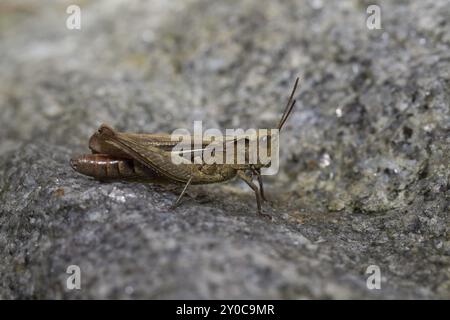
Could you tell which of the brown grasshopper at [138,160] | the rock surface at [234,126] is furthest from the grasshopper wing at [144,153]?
the rock surface at [234,126]

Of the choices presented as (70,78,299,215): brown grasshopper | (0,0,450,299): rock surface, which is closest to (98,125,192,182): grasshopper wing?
(70,78,299,215): brown grasshopper

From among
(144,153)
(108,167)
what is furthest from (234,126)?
(108,167)

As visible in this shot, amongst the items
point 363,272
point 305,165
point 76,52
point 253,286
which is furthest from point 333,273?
point 76,52

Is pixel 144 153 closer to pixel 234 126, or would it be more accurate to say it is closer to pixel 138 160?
pixel 138 160

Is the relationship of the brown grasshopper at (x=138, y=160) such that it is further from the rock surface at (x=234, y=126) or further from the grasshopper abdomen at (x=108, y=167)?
the rock surface at (x=234, y=126)

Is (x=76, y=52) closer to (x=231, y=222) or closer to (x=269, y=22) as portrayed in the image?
(x=269, y=22)

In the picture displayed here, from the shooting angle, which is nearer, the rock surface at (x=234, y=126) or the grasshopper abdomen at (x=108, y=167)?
the rock surface at (x=234, y=126)
